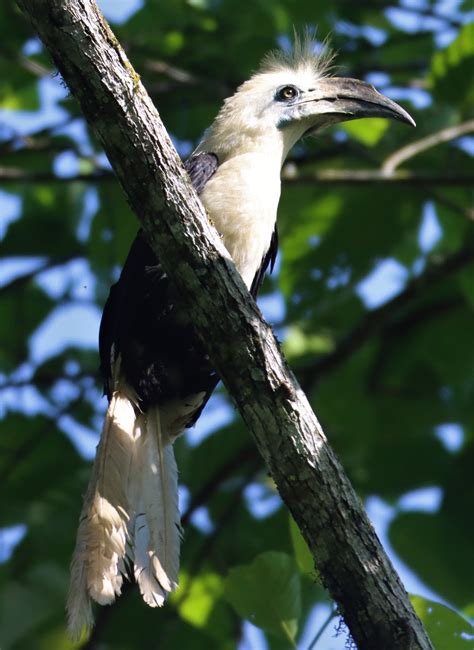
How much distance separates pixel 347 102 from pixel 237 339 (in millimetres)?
2085

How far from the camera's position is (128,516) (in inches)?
163

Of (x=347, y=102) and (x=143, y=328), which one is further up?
(x=347, y=102)

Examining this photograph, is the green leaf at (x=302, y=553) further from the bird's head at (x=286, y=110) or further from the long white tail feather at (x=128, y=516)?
the bird's head at (x=286, y=110)

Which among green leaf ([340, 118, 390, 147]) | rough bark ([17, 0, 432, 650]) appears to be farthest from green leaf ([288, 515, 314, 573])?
green leaf ([340, 118, 390, 147])

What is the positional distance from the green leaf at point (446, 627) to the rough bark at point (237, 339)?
0.19m

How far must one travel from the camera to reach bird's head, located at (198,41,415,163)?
4902mm

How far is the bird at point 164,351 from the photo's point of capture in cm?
401

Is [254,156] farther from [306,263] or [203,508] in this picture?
[203,508]

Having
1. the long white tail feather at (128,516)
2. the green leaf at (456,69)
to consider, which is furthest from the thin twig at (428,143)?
the long white tail feather at (128,516)

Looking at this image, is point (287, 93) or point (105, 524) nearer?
point (105, 524)

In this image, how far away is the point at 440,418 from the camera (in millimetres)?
7066

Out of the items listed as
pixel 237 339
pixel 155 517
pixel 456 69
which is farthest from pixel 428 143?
pixel 237 339

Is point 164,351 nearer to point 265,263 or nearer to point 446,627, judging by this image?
point 265,263

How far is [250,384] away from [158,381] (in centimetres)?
121
